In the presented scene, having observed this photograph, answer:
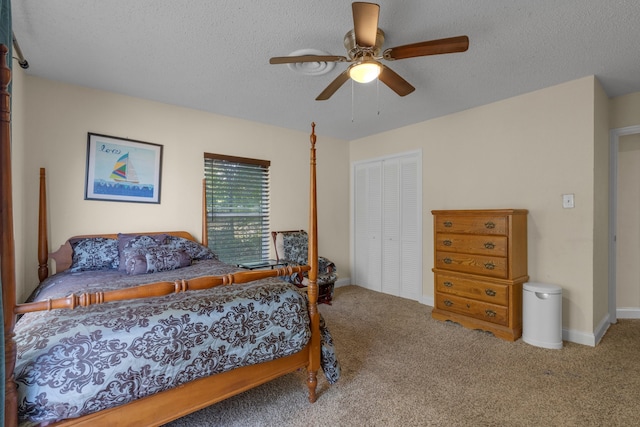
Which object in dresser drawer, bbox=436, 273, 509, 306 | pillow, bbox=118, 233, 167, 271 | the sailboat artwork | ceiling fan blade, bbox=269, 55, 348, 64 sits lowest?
dresser drawer, bbox=436, 273, 509, 306

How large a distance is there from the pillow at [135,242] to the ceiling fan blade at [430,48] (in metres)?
2.56

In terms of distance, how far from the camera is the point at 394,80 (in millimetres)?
2139

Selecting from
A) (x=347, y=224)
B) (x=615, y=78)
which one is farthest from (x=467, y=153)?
(x=347, y=224)

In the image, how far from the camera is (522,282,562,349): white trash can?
263 centimetres

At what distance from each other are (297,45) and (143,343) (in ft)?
6.88

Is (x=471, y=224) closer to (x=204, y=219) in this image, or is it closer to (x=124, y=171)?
(x=204, y=219)

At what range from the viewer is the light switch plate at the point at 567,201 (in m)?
2.80

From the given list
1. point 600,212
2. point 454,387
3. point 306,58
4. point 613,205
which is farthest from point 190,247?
point 613,205

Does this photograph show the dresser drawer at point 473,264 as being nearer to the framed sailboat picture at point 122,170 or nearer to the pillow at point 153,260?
the pillow at point 153,260

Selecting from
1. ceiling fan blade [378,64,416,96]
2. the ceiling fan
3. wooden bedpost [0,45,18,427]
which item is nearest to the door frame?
ceiling fan blade [378,64,416,96]

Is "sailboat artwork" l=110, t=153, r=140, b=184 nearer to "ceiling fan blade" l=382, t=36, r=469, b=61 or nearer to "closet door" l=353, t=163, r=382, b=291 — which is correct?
"ceiling fan blade" l=382, t=36, r=469, b=61

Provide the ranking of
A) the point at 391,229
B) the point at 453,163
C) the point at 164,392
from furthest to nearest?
the point at 391,229 < the point at 453,163 < the point at 164,392

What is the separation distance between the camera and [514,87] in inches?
114

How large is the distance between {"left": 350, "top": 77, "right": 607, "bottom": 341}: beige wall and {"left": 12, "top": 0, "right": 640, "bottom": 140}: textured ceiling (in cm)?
26
